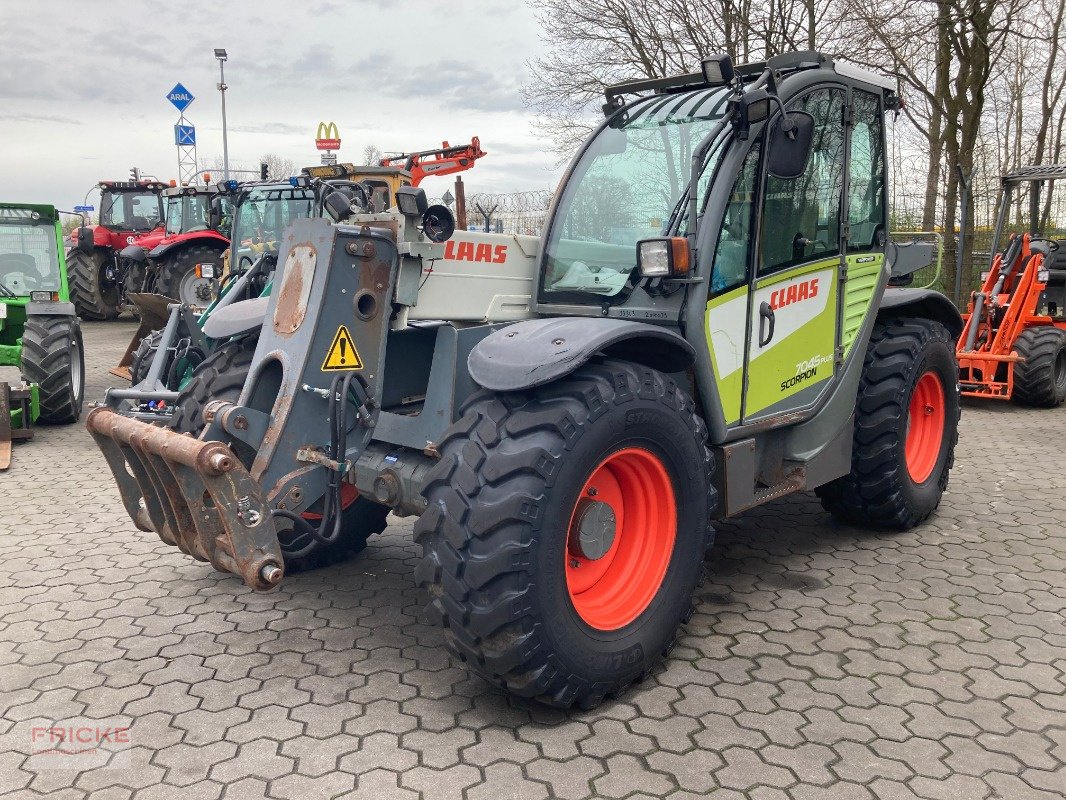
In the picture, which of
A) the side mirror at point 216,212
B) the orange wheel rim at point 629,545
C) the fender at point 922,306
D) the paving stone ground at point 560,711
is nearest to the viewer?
the paving stone ground at point 560,711

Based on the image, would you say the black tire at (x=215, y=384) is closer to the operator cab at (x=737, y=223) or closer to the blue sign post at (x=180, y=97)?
the operator cab at (x=737, y=223)

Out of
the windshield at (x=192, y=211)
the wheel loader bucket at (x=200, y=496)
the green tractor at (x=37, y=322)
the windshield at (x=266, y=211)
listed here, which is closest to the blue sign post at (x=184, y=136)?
the windshield at (x=192, y=211)

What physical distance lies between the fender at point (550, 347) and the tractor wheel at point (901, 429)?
1789 millimetres

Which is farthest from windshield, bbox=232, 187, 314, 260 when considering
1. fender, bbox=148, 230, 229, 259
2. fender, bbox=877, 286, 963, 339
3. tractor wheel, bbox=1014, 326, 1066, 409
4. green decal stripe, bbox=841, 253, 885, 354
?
green decal stripe, bbox=841, 253, 885, 354

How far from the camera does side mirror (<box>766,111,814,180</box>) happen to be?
361 centimetres

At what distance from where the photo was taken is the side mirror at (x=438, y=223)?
3.49 meters

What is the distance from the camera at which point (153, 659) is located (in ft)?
11.9

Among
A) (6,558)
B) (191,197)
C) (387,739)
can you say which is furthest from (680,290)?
(191,197)

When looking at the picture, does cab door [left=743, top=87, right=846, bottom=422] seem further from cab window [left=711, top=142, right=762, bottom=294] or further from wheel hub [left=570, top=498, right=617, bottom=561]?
wheel hub [left=570, top=498, right=617, bottom=561]

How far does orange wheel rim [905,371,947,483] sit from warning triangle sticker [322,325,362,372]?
347cm

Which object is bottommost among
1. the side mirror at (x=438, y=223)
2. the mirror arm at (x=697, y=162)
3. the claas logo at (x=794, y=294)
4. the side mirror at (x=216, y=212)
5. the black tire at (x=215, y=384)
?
the black tire at (x=215, y=384)

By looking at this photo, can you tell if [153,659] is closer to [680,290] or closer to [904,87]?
[680,290]

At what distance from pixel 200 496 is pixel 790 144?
260 centimetres

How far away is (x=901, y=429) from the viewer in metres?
4.83
